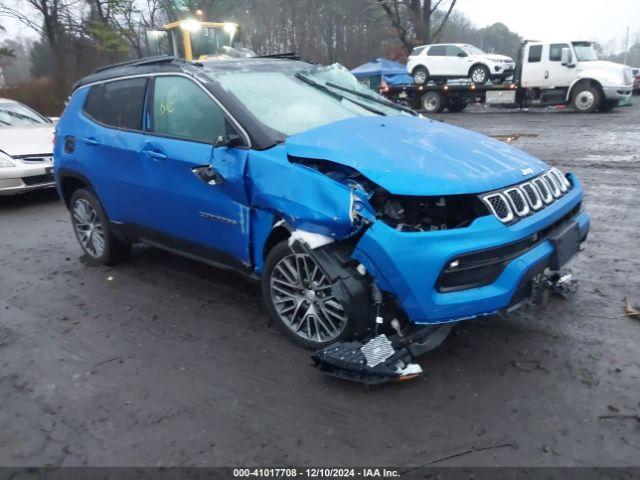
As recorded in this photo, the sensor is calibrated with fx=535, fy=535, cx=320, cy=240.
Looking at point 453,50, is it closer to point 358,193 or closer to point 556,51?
point 556,51

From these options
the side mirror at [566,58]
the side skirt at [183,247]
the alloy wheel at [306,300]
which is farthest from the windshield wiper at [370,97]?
the side mirror at [566,58]

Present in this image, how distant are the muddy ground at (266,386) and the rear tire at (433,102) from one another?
59.7 ft

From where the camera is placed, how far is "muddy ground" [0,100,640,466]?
2609 mm

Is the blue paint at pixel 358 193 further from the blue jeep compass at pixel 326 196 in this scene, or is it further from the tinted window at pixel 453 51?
the tinted window at pixel 453 51

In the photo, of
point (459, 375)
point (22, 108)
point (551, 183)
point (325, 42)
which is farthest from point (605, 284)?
point (325, 42)

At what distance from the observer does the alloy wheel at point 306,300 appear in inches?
130

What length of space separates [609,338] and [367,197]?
1.88m

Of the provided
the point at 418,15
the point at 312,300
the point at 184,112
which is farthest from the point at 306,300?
the point at 418,15

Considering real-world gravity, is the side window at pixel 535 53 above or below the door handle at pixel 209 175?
above

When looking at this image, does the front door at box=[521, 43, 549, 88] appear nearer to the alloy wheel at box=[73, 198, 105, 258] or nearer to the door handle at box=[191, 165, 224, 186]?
the alloy wheel at box=[73, 198, 105, 258]

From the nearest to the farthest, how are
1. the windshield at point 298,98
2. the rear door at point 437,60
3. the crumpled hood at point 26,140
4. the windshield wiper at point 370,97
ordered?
the windshield at point 298,98, the windshield wiper at point 370,97, the crumpled hood at point 26,140, the rear door at point 437,60

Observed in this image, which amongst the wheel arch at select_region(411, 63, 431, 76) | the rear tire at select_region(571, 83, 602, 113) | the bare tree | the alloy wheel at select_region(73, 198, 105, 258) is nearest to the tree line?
the bare tree

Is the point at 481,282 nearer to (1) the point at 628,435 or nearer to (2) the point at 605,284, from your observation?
(1) the point at 628,435

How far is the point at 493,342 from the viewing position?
346cm
